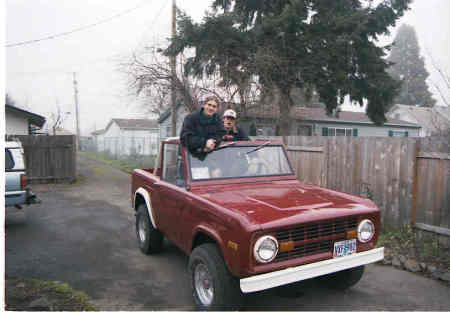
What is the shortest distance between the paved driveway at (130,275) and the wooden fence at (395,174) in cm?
136

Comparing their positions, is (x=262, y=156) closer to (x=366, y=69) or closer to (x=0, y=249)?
(x=0, y=249)

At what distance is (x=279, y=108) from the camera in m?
14.0

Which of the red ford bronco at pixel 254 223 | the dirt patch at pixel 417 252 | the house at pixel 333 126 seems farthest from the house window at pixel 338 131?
the red ford bronco at pixel 254 223

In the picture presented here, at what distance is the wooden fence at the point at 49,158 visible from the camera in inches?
500

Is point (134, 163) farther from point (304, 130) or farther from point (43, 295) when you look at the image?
point (43, 295)

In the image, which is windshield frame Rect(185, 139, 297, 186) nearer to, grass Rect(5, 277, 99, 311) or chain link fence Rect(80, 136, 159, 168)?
grass Rect(5, 277, 99, 311)

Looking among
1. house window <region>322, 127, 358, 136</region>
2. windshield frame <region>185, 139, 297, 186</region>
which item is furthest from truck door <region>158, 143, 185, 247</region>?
house window <region>322, 127, 358, 136</region>

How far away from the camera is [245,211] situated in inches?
123

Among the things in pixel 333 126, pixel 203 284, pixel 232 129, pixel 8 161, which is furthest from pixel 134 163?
pixel 203 284

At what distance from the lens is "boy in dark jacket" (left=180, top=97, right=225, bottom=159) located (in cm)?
418

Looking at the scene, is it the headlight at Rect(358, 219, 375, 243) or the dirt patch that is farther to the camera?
the dirt patch

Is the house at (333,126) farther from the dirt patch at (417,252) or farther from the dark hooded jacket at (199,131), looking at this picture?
the dark hooded jacket at (199,131)

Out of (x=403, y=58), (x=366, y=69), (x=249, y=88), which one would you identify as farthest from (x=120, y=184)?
(x=403, y=58)

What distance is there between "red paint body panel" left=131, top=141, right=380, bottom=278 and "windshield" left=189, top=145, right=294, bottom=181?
8 centimetres
